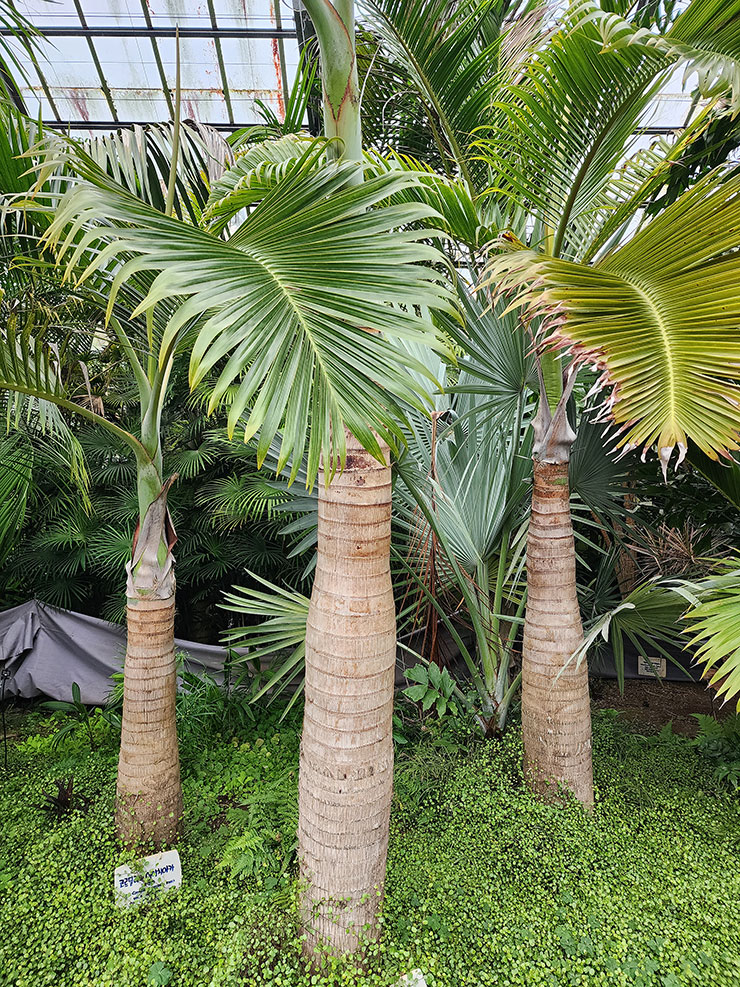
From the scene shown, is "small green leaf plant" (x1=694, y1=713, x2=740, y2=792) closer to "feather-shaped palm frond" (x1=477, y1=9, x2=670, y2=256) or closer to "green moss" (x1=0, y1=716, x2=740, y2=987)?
"green moss" (x1=0, y1=716, x2=740, y2=987)

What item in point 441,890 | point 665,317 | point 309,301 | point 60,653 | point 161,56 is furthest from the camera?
point 161,56

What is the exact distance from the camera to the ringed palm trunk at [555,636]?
7.11ft

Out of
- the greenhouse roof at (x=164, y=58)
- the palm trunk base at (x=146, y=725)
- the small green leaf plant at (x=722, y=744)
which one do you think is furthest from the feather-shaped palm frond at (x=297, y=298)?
the greenhouse roof at (x=164, y=58)

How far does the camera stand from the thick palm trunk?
5.06ft

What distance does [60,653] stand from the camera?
3.95 m

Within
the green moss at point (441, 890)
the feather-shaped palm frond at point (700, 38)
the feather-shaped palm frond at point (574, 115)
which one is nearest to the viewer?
the feather-shaped palm frond at point (700, 38)

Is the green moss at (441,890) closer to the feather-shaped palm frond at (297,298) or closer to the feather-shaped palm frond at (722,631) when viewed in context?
the feather-shaped palm frond at (722,631)

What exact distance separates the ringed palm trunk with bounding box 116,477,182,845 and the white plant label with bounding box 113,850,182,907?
0.18 m

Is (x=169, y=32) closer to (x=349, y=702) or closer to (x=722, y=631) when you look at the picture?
(x=349, y=702)

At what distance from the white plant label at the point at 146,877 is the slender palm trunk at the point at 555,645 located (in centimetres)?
132

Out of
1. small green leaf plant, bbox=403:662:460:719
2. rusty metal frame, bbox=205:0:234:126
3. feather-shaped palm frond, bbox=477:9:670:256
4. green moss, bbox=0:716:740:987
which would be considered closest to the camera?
feather-shaped palm frond, bbox=477:9:670:256

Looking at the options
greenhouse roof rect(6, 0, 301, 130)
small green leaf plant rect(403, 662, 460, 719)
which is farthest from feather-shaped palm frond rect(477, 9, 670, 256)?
greenhouse roof rect(6, 0, 301, 130)

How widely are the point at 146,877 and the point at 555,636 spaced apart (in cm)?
159

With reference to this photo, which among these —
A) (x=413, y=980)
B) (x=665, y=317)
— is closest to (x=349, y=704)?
(x=413, y=980)
